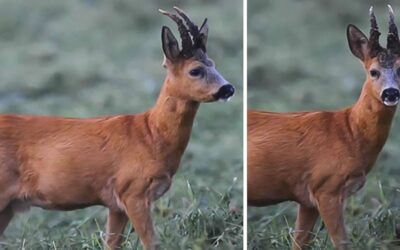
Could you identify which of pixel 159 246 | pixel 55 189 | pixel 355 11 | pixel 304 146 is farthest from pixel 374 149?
pixel 55 189

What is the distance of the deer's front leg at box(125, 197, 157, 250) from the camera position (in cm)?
409

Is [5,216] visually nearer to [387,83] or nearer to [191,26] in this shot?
[191,26]

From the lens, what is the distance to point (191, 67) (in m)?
4.11

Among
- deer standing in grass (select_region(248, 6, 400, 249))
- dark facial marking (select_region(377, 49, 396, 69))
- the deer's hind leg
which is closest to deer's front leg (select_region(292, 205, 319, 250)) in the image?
deer standing in grass (select_region(248, 6, 400, 249))

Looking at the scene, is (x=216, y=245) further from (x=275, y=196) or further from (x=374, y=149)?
(x=374, y=149)

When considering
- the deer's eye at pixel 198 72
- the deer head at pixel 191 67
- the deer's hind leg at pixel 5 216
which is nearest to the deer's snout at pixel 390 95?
the deer head at pixel 191 67

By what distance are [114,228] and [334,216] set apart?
810mm

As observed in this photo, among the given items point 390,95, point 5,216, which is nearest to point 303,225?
point 390,95

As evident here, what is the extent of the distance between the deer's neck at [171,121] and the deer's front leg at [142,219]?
0.21m

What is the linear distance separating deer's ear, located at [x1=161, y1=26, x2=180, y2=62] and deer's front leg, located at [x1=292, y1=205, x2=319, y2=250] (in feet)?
2.39

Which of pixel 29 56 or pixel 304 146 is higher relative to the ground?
pixel 29 56

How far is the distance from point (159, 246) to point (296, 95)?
0.77m

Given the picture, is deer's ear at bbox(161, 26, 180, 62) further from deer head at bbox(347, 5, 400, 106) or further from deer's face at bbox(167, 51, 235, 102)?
deer head at bbox(347, 5, 400, 106)

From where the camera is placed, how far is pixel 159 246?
4160 mm
